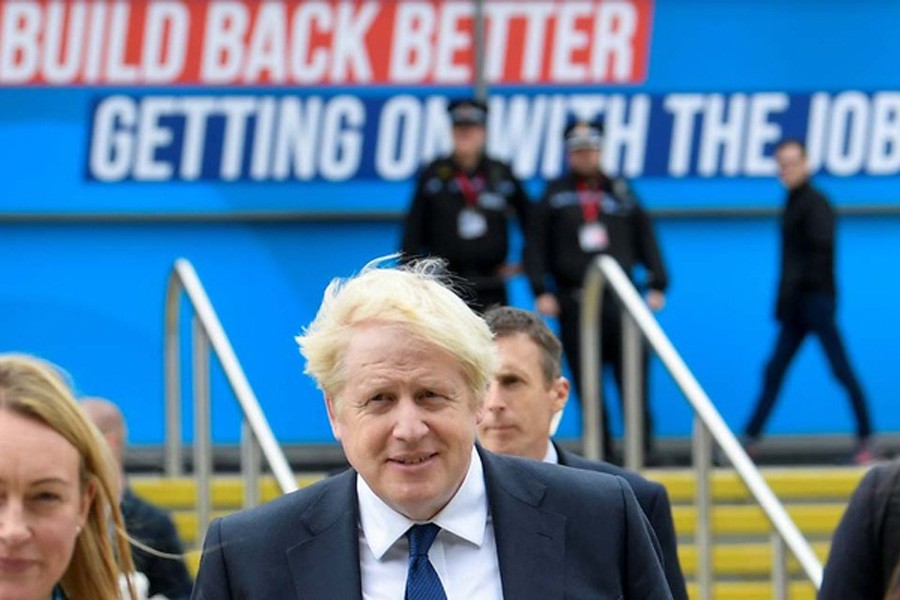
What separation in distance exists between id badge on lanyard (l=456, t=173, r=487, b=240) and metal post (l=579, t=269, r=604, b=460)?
126cm

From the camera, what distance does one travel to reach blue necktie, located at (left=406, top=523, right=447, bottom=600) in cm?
352

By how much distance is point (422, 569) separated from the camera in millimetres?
3547

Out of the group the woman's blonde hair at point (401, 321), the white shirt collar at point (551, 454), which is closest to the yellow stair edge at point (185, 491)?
the white shirt collar at point (551, 454)

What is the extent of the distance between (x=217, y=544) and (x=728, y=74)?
909 centimetres

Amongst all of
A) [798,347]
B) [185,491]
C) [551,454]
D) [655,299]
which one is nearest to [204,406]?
[185,491]

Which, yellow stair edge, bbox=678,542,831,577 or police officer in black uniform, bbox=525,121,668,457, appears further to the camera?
police officer in black uniform, bbox=525,121,668,457

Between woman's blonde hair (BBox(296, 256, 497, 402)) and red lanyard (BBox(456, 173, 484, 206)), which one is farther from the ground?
woman's blonde hair (BBox(296, 256, 497, 402))

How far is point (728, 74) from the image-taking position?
489 inches

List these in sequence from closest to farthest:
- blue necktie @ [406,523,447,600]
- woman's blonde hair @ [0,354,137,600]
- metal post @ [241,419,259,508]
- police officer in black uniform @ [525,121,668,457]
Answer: woman's blonde hair @ [0,354,137,600] < blue necktie @ [406,523,447,600] < metal post @ [241,419,259,508] < police officer in black uniform @ [525,121,668,457]

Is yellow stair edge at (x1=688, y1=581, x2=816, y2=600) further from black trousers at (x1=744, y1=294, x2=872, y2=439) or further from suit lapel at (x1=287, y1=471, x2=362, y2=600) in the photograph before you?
suit lapel at (x1=287, y1=471, x2=362, y2=600)

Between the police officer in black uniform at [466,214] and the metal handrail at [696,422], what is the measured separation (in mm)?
742

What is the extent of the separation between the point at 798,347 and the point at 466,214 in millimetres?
1709

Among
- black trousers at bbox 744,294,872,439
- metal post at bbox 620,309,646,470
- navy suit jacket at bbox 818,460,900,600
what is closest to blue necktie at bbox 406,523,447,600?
navy suit jacket at bbox 818,460,900,600

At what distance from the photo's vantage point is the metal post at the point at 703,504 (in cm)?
784
